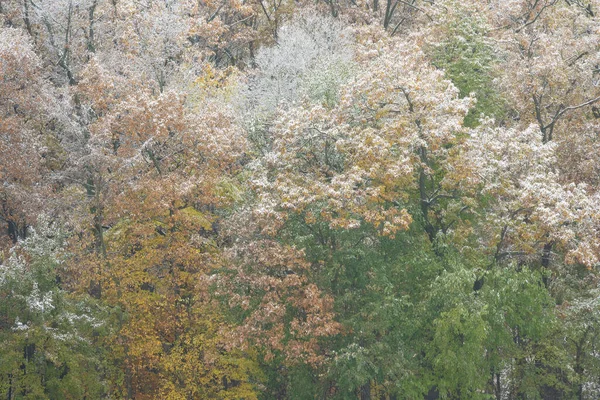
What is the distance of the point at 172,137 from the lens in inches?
1115

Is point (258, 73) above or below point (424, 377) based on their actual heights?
above

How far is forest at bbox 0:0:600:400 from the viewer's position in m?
23.1

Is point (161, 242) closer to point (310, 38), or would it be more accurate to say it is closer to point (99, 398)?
point (99, 398)

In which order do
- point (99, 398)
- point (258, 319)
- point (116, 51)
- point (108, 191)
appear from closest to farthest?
point (258, 319), point (99, 398), point (108, 191), point (116, 51)

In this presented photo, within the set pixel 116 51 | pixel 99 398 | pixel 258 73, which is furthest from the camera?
pixel 258 73

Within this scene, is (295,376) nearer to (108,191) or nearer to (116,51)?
(108,191)

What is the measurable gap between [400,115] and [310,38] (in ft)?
58.6

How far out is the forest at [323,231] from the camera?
23.1 meters

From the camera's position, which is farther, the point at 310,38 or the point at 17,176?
the point at 310,38

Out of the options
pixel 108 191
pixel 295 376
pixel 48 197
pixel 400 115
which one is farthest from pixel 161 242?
pixel 400 115

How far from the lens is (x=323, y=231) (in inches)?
984

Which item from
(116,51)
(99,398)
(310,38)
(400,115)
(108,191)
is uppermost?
(310,38)

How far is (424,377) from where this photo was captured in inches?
950

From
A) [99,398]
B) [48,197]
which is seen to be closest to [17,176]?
[48,197]
